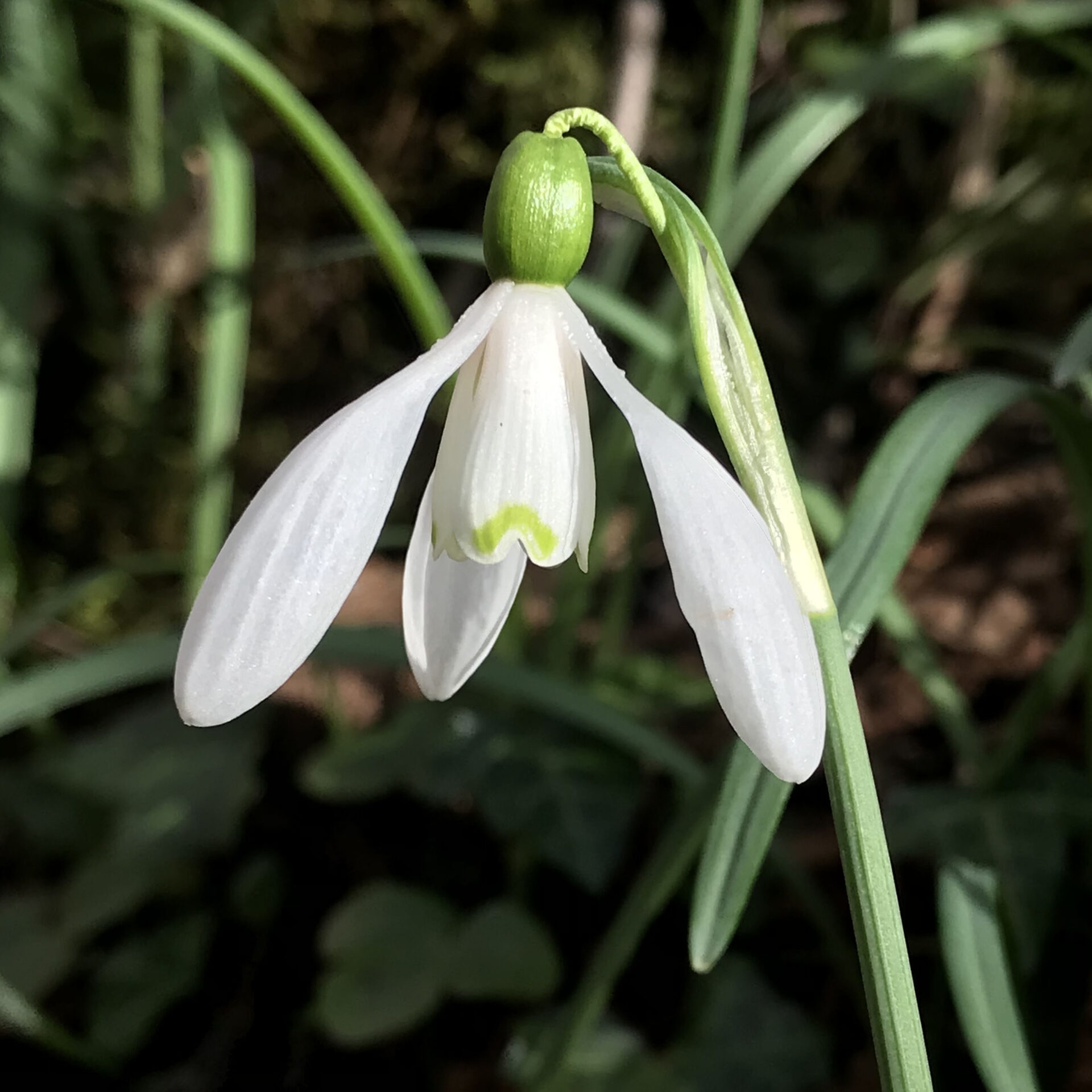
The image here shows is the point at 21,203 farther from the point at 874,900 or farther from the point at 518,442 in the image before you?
the point at 874,900

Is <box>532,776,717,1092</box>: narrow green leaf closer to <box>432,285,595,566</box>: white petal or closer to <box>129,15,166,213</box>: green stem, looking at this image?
<box>432,285,595,566</box>: white petal

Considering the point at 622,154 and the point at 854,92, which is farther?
the point at 854,92

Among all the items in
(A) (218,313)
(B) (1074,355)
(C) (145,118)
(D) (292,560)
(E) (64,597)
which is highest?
(C) (145,118)

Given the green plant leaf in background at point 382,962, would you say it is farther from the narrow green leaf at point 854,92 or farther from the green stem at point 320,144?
the narrow green leaf at point 854,92

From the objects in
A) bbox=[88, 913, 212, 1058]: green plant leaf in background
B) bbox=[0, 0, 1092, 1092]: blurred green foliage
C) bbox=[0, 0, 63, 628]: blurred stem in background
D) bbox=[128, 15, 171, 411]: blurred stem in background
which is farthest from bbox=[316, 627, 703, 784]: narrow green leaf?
bbox=[128, 15, 171, 411]: blurred stem in background

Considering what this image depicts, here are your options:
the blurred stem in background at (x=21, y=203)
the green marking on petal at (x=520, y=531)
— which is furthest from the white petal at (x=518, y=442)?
the blurred stem in background at (x=21, y=203)

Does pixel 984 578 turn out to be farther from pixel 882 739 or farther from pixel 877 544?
pixel 877 544

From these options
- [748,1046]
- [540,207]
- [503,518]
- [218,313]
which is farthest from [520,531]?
[218,313]

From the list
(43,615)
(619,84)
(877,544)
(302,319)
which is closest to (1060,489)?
(619,84)
